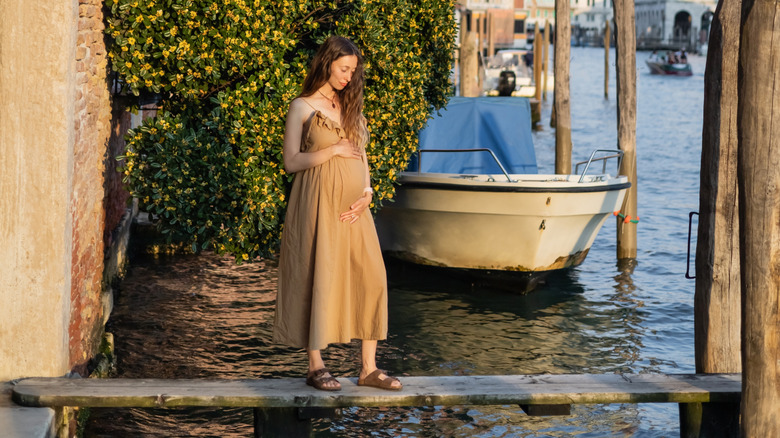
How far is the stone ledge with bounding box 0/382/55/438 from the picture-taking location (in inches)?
171

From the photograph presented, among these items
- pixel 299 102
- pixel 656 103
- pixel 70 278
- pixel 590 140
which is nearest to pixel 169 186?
pixel 70 278

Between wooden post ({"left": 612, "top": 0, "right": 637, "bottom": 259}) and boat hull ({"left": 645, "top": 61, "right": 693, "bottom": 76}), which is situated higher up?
boat hull ({"left": 645, "top": 61, "right": 693, "bottom": 76})

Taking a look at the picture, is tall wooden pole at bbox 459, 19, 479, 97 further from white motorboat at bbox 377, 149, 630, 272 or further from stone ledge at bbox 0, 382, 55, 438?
stone ledge at bbox 0, 382, 55, 438

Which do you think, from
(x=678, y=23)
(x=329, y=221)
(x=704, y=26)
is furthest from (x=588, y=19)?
(x=329, y=221)

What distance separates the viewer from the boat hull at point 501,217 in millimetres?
9742

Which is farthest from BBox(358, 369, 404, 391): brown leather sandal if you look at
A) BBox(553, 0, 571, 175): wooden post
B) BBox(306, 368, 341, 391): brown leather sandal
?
BBox(553, 0, 571, 175): wooden post

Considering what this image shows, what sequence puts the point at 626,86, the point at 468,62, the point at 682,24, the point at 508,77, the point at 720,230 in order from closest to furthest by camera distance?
the point at 720,230 → the point at 626,86 → the point at 468,62 → the point at 508,77 → the point at 682,24

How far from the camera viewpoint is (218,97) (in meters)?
7.12

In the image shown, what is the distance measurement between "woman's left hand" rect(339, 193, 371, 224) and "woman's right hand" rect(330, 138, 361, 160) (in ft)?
0.68

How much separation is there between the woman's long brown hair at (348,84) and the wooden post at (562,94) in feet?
31.5

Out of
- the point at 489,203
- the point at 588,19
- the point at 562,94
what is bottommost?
the point at 489,203

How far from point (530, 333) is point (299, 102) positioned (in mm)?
4931

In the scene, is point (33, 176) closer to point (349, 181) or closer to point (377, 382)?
point (349, 181)

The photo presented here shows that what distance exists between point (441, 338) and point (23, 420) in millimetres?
4656
